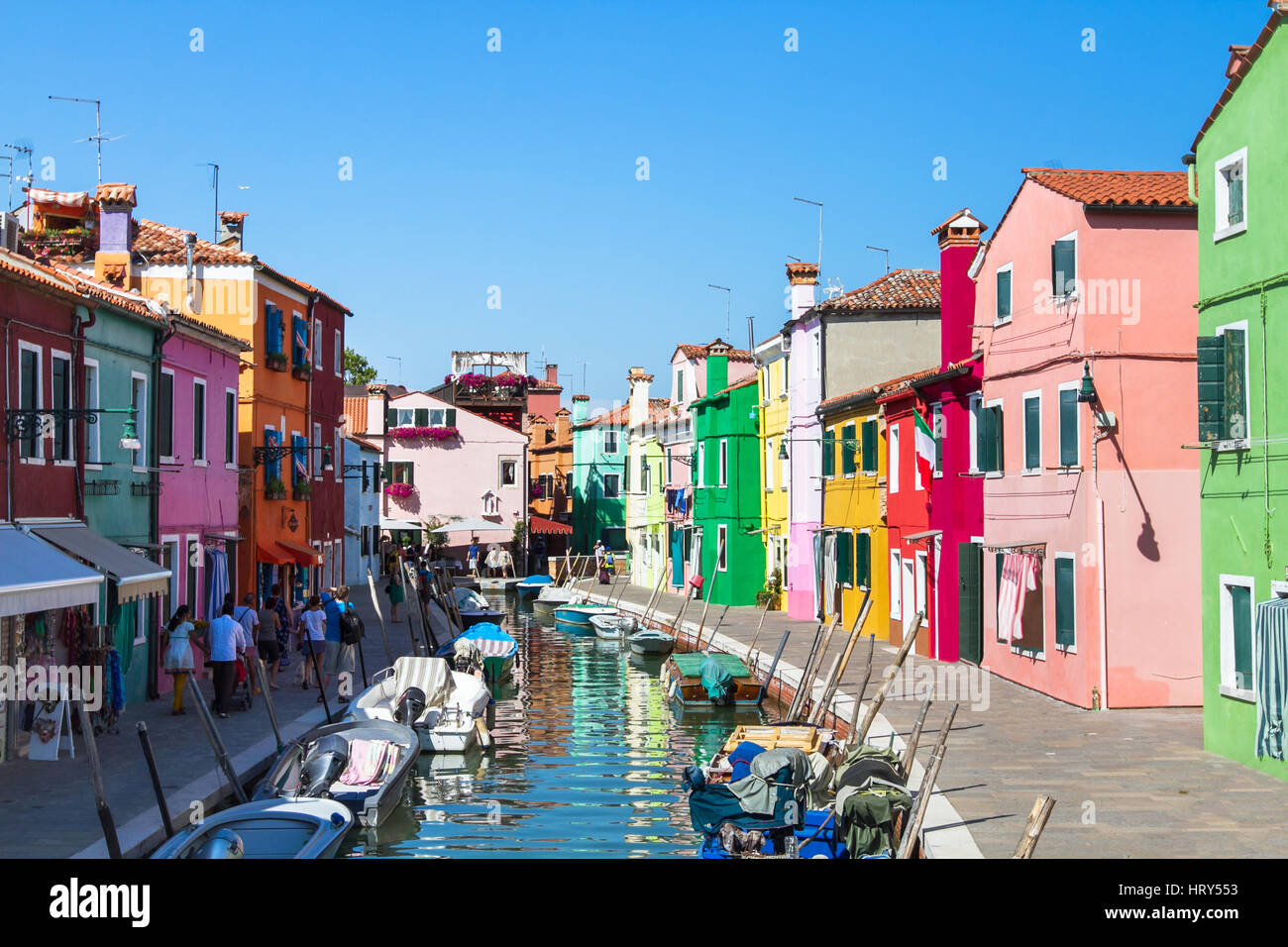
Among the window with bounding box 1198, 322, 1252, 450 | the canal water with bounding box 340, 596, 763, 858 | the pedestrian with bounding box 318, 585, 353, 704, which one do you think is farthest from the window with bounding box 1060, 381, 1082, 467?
the pedestrian with bounding box 318, 585, 353, 704

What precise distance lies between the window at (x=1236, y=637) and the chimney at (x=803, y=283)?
24.3m

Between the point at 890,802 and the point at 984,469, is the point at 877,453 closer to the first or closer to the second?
the point at 984,469

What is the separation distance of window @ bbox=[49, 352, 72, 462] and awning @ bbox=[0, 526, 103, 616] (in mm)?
2321

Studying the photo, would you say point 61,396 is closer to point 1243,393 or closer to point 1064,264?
point 1064,264

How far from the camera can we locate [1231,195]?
701 inches

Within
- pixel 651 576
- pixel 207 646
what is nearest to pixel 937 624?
pixel 207 646

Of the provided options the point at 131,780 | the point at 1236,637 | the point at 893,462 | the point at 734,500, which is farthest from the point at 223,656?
the point at 734,500

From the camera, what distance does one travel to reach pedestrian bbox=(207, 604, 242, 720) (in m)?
21.7

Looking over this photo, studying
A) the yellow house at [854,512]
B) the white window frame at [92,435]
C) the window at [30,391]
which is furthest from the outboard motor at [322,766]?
the yellow house at [854,512]

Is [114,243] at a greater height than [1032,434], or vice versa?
[114,243]

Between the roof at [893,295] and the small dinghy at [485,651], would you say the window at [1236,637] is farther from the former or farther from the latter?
the roof at [893,295]

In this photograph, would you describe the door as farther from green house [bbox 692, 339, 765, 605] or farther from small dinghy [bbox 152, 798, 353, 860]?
green house [bbox 692, 339, 765, 605]

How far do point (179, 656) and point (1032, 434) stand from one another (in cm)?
1509
